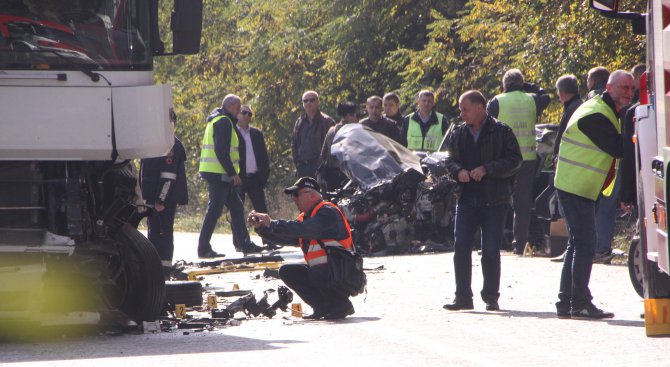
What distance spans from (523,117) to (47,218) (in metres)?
7.29

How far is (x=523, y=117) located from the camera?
15.9 m

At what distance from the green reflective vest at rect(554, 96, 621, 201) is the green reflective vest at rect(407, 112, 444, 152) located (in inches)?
307

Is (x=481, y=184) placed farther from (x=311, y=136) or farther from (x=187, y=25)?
(x=311, y=136)

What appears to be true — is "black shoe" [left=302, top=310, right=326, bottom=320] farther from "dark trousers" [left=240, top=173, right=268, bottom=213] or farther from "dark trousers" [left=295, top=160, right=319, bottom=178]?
"dark trousers" [left=295, top=160, right=319, bottom=178]

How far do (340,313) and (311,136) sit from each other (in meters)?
8.97

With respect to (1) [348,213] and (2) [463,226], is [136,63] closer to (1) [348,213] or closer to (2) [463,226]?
(2) [463,226]

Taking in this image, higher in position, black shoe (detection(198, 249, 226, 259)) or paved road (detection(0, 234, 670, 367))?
black shoe (detection(198, 249, 226, 259))

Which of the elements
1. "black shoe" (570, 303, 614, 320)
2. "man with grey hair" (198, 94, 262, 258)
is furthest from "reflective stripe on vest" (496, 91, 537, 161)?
"black shoe" (570, 303, 614, 320)

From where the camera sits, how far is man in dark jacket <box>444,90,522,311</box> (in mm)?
11508

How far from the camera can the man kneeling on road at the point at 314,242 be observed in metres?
10.9

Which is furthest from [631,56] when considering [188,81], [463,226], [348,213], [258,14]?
[188,81]

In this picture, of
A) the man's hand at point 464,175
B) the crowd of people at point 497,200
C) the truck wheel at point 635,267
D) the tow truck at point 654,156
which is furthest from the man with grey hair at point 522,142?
the tow truck at point 654,156

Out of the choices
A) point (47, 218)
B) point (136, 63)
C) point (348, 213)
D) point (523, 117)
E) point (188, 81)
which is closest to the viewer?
point (47, 218)

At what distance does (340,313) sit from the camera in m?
11.0
